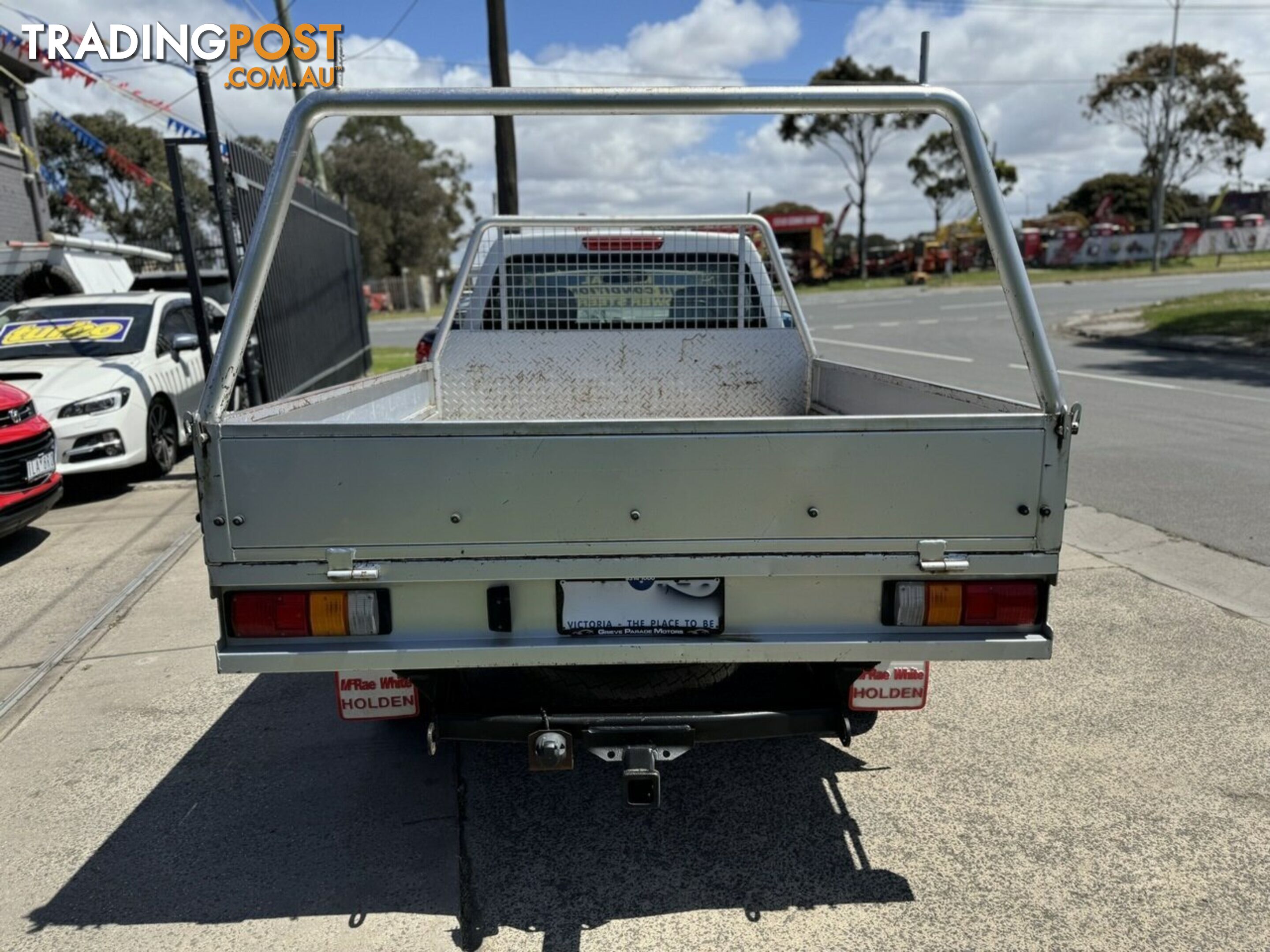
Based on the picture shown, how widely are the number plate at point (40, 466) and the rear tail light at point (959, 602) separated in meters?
5.96

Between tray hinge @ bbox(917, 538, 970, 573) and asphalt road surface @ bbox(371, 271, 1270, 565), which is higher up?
tray hinge @ bbox(917, 538, 970, 573)

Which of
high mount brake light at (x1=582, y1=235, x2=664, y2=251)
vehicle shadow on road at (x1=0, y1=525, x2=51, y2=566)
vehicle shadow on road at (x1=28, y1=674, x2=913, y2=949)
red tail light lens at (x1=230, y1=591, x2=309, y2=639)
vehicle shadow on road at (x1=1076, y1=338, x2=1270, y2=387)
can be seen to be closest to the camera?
red tail light lens at (x1=230, y1=591, x2=309, y2=639)

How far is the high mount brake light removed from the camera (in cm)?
526

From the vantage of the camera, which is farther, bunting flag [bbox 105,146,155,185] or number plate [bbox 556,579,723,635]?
bunting flag [bbox 105,146,155,185]

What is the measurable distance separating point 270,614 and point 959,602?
1.93 m

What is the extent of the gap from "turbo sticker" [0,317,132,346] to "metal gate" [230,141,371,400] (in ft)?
4.28

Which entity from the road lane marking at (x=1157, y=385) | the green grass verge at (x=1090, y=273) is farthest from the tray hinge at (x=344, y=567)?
the green grass verge at (x=1090, y=273)

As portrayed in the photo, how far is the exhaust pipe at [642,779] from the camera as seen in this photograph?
8.79ft

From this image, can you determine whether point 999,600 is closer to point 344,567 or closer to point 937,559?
point 937,559

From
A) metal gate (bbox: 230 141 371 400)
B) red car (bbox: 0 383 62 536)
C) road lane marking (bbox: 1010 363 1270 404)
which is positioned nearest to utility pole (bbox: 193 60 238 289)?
metal gate (bbox: 230 141 371 400)

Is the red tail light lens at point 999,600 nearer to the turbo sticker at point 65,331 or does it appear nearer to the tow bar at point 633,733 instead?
the tow bar at point 633,733

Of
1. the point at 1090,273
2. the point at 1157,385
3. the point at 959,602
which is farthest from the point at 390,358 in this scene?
the point at 1090,273

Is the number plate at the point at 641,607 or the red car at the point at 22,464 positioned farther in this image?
the red car at the point at 22,464

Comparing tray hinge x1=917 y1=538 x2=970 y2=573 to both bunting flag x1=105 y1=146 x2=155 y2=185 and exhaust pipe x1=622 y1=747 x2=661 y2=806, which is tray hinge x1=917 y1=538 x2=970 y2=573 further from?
bunting flag x1=105 y1=146 x2=155 y2=185
